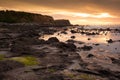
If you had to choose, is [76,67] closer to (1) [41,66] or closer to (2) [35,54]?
(1) [41,66]

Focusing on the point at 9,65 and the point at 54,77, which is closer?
the point at 54,77

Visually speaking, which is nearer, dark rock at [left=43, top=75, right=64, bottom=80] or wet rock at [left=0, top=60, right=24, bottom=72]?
dark rock at [left=43, top=75, right=64, bottom=80]

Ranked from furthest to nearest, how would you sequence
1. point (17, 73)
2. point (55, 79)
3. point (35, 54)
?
point (35, 54) → point (17, 73) → point (55, 79)

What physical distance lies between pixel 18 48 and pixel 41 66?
7.66 meters

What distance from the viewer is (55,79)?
45.6 feet

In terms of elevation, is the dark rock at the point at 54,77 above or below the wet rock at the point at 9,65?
below

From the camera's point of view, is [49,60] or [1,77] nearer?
[1,77]

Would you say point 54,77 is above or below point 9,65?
below

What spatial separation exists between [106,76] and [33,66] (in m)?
5.25

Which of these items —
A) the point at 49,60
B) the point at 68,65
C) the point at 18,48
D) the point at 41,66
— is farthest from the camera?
the point at 18,48

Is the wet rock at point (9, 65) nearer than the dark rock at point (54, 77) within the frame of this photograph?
No

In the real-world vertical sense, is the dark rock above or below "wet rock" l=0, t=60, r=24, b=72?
below

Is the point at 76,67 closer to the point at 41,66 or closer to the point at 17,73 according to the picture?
the point at 41,66

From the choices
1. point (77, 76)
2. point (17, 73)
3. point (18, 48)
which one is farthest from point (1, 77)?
point (18, 48)
